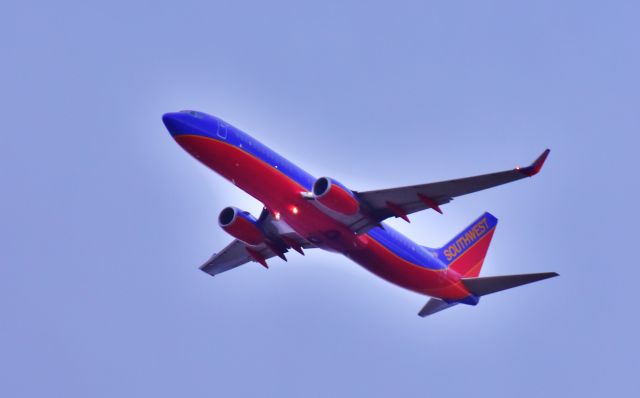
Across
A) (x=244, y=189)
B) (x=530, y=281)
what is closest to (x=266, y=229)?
(x=244, y=189)

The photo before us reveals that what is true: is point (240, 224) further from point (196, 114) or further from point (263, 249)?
point (196, 114)

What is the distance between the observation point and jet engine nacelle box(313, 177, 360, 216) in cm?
4659

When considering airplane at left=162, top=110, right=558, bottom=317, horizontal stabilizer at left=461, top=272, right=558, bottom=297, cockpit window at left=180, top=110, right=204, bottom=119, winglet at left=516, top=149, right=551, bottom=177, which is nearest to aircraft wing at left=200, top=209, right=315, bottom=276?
airplane at left=162, top=110, right=558, bottom=317

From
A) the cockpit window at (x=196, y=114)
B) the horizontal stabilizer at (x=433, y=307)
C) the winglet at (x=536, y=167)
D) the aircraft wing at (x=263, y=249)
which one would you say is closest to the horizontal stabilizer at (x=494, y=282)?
the horizontal stabilizer at (x=433, y=307)

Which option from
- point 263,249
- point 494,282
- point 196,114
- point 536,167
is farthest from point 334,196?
point 494,282

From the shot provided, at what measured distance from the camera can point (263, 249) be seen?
55.9m

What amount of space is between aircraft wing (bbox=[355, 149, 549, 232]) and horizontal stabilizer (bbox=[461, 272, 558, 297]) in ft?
21.6

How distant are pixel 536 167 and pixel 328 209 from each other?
10.4 m

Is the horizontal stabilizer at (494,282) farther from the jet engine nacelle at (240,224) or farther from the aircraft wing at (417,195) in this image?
the jet engine nacelle at (240,224)

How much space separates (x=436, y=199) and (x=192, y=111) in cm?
1278

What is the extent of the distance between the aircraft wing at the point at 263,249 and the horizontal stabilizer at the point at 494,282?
30.5 feet

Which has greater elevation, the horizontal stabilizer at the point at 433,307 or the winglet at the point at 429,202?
the winglet at the point at 429,202

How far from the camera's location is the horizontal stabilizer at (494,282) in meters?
50.7

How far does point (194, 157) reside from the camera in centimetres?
4766
